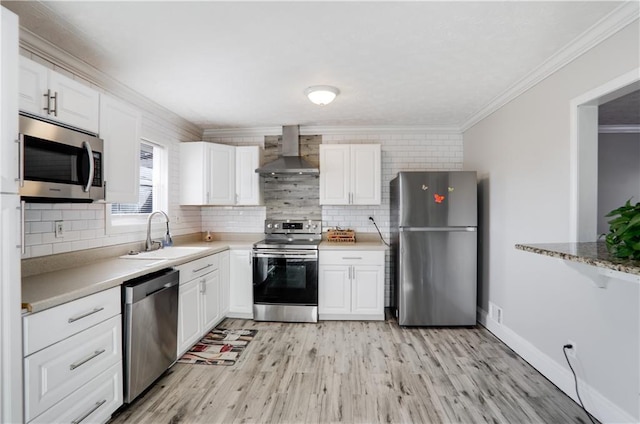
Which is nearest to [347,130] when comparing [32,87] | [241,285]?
[241,285]

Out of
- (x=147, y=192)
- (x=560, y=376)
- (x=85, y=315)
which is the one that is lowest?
(x=560, y=376)

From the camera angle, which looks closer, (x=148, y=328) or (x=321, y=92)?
(x=148, y=328)

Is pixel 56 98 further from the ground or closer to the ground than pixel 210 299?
further from the ground

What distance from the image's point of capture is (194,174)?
3662 mm

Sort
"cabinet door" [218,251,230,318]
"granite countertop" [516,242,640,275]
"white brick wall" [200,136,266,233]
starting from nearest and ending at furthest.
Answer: "granite countertop" [516,242,640,275]
"cabinet door" [218,251,230,318]
"white brick wall" [200,136,266,233]

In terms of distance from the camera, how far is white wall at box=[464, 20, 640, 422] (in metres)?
1.76

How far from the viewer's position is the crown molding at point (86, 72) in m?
1.94

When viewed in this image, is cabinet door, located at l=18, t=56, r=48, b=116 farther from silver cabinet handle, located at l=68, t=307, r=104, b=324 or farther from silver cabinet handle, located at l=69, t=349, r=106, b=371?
silver cabinet handle, located at l=69, t=349, r=106, b=371

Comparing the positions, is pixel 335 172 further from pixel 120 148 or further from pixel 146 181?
pixel 120 148

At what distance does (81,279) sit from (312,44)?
214 centimetres

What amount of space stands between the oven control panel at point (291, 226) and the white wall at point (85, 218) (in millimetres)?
1152

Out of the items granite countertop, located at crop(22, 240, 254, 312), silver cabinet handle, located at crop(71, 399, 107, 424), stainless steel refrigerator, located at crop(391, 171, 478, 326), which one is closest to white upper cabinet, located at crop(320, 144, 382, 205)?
stainless steel refrigerator, located at crop(391, 171, 478, 326)

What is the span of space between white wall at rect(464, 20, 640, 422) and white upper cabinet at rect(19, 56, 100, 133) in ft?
11.0

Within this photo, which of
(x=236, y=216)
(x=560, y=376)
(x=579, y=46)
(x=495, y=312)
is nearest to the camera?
(x=579, y=46)
